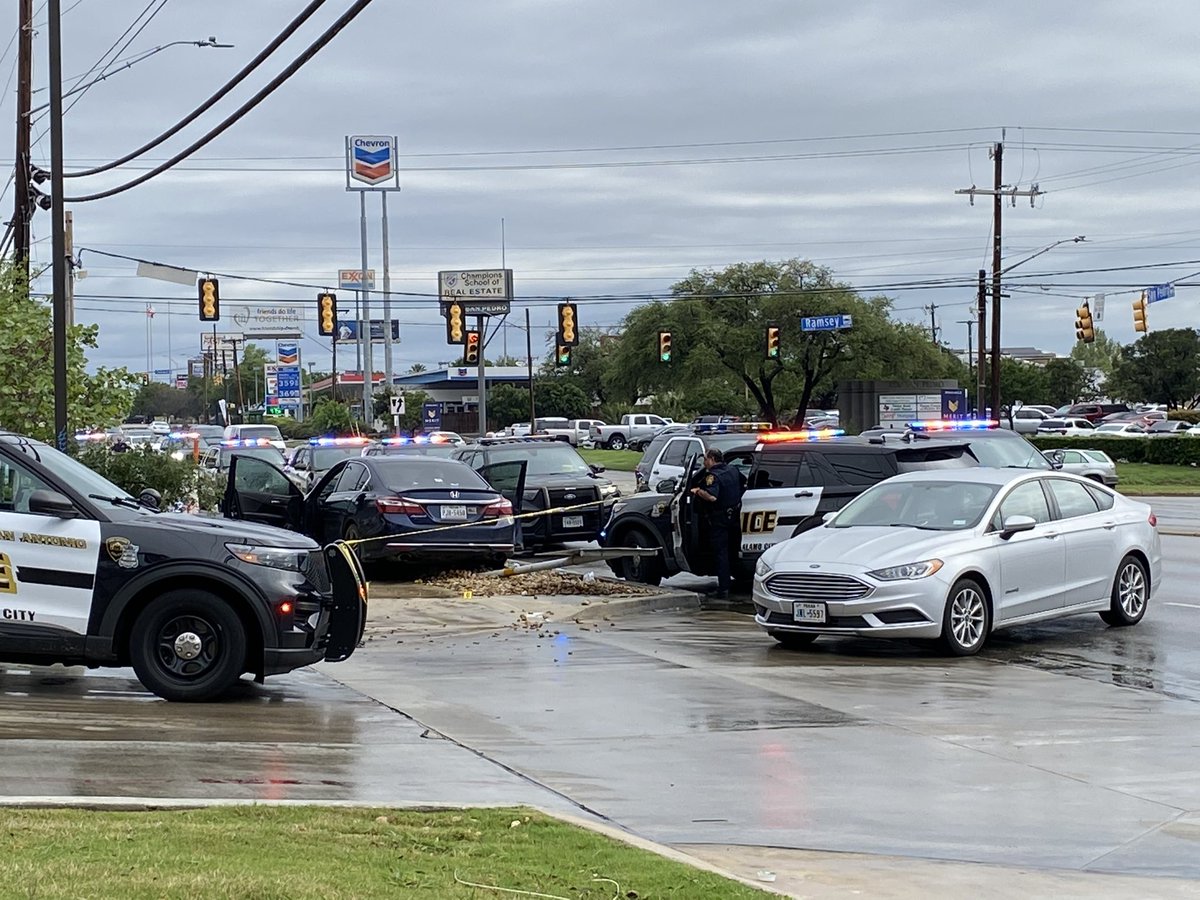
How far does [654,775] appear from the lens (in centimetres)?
834

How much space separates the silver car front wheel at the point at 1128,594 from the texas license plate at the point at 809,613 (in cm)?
→ 327

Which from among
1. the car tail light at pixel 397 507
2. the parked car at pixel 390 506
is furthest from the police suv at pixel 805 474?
the car tail light at pixel 397 507

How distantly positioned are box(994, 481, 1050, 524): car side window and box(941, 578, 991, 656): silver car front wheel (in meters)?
0.88

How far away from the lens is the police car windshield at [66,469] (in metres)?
10.2

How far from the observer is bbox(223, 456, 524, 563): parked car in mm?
18531

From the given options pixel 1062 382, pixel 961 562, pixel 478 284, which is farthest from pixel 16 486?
pixel 1062 382

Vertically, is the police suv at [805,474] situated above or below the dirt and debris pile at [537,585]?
above

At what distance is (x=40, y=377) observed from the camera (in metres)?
23.6

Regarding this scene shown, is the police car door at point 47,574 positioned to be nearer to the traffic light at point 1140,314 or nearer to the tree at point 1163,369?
the traffic light at point 1140,314

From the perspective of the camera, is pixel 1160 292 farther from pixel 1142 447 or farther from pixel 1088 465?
pixel 1088 465

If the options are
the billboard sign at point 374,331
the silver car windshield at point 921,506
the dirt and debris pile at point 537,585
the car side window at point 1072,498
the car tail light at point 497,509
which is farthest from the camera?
the billboard sign at point 374,331

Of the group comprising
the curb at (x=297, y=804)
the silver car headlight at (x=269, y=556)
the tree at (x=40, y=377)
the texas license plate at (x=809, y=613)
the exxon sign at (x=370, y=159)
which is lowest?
the curb at (x=297, y=804)

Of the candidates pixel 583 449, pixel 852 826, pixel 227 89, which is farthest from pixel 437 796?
pixel 583 449

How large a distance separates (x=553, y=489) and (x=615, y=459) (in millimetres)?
42897
